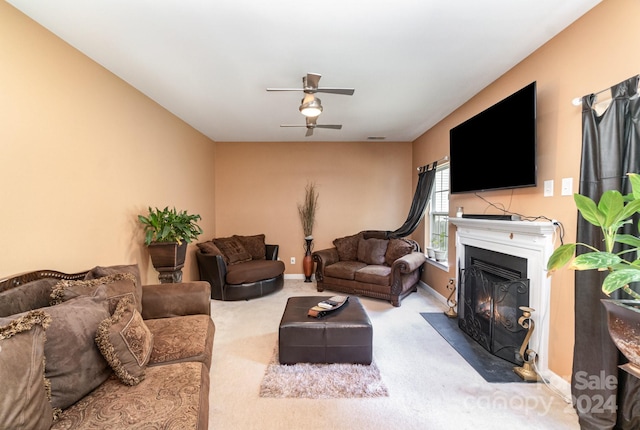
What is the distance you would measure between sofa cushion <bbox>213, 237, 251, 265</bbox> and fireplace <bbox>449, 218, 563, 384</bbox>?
128 inches

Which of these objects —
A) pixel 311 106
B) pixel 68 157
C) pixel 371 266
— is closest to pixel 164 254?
pixel 68 157

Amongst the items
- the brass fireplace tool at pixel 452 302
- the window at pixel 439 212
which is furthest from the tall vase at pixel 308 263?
the brass fireplace tool at pixel 452 302

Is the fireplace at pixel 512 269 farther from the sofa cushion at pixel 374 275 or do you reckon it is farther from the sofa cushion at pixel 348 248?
the sofa cushion at pixel 348 248

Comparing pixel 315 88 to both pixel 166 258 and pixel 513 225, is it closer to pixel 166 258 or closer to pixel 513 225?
pixel 513 225

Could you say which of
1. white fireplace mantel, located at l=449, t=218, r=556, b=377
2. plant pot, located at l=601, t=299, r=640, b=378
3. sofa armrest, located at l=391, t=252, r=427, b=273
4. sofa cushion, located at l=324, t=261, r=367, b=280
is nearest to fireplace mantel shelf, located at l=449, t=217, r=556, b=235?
white fireplace mantel, located at l=449, t=218, r=556, b=377

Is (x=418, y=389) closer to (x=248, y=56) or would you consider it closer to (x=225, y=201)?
(x=248, y=56)

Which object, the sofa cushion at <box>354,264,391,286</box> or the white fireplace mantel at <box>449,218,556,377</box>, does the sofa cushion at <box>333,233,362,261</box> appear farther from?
the white fireplace mantel at <box>449,218,556,377</box>

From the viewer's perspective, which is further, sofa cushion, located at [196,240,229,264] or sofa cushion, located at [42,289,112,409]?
sofa cushion, located at [196,240,229,264]

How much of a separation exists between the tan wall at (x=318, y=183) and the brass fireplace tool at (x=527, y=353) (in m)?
3.10

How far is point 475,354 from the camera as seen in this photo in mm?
2389

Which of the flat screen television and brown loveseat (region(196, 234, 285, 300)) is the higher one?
the flat screen television

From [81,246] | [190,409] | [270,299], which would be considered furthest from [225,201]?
[190,409]

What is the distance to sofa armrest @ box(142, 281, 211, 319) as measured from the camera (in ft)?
7.13

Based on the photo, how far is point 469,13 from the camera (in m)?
1.70
